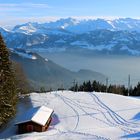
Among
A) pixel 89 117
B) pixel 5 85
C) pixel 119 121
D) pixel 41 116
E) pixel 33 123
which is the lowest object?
pixel 89 117

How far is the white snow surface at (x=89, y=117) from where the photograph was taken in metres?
53.5

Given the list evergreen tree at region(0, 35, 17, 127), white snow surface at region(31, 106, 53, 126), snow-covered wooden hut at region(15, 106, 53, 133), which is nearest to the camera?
evergreen tree at region(0, 35, 17, 127)

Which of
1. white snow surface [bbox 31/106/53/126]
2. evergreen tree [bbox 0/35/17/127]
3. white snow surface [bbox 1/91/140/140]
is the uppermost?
evergreen tree [bbox 0/35/17/127]

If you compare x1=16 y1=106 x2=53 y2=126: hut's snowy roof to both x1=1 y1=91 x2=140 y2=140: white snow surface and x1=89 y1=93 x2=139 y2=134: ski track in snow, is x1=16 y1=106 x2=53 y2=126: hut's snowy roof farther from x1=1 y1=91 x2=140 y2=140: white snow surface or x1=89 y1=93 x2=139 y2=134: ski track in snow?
x1=89 y1=93 x2=139 y2=134: ski track in snow

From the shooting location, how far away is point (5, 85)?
57.4 metres

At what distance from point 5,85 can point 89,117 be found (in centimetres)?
1643

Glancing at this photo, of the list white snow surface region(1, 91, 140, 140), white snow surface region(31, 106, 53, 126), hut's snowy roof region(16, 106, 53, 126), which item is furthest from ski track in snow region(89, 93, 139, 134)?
hut's snowy roof region(16, 106, 53, 126)

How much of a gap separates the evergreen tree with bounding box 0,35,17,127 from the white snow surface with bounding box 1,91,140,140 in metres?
4.19

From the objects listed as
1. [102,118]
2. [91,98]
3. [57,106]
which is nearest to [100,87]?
[91,98]

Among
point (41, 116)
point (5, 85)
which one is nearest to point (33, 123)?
point (41, 116)

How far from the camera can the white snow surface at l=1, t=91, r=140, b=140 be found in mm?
53469

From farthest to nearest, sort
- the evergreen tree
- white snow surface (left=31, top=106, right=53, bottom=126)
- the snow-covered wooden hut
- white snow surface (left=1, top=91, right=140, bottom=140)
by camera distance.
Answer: white snow surface (left=31, top=106, right=53, bottom=126) < the snow-covered wooden hut < the evergreen tree < white snow surface (left=1, top=91, right=140, bottom=140)

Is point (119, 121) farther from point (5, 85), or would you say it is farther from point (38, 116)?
point (5, 85)

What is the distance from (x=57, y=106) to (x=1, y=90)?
77.1 feet
